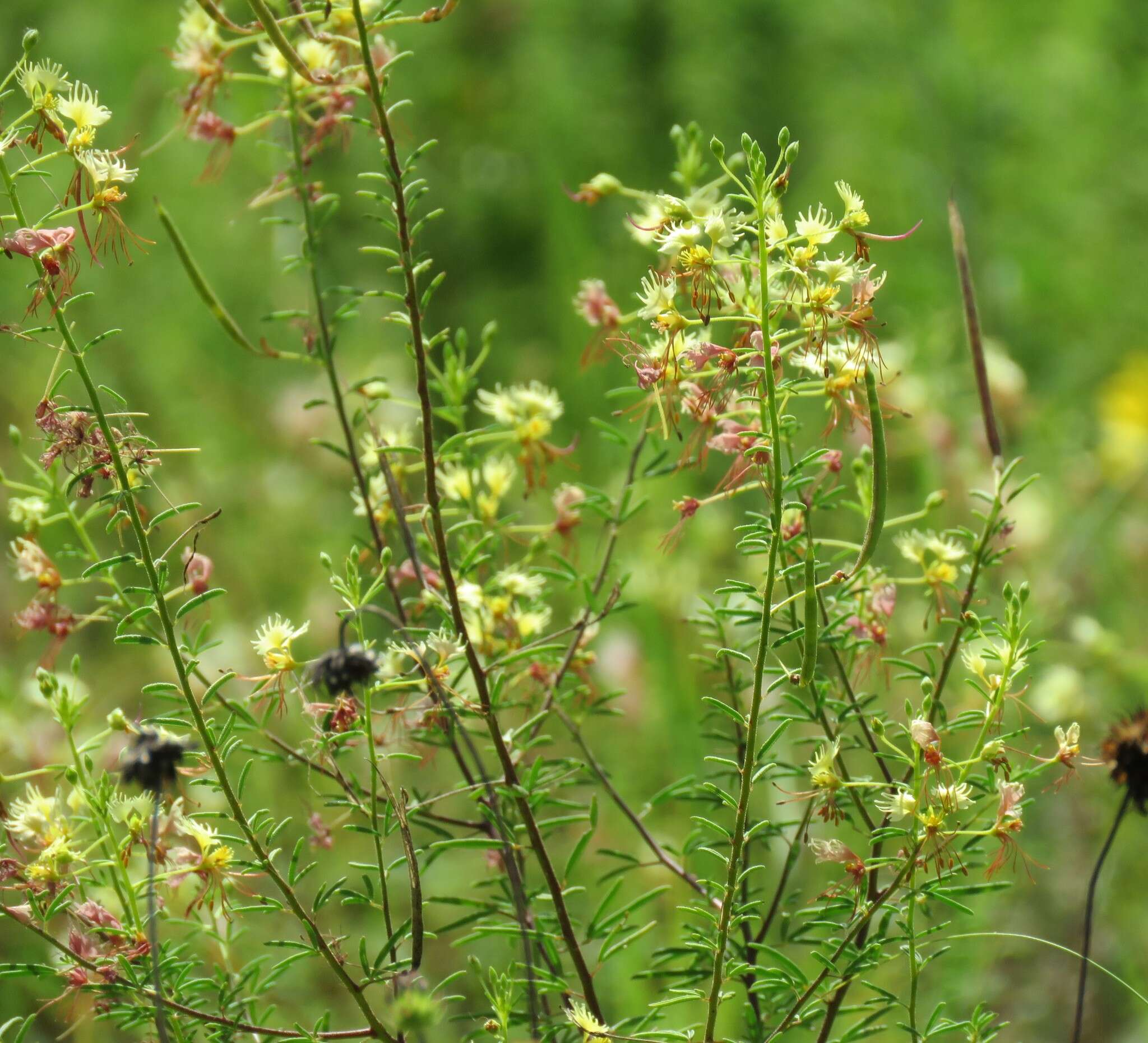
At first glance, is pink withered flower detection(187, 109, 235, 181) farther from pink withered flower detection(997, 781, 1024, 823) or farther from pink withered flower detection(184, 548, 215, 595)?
pink withered flower detection(997, 781, 1024, 823)

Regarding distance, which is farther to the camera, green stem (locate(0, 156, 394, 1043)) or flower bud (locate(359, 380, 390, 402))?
flower bud (locate(359, 380, 390, 402))

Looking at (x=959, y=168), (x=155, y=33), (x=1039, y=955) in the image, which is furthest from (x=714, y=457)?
(x=155, y=33)

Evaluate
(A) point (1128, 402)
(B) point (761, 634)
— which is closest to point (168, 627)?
(B) point (761, 634)

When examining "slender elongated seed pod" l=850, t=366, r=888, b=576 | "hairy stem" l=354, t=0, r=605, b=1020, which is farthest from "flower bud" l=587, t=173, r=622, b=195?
"slender elongated seed pod" l=850, t=366, r=888, b=576

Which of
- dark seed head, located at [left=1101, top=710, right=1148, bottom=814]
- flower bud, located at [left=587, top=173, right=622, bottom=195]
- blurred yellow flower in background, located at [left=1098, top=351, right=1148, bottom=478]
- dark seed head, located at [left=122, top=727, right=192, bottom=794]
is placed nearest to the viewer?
dark seed head, located at [left=122, top=727, right=192, bottom=794]

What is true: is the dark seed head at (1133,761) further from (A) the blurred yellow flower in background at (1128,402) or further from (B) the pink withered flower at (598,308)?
(A) the blurred yellow flower in background at (1128,402)

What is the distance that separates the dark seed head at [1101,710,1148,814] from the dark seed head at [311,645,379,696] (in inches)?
13.9

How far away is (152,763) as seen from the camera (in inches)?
16.1

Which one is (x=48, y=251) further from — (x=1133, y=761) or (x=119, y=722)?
(x=1133, y=761)

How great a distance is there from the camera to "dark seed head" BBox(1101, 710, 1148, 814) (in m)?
0.55

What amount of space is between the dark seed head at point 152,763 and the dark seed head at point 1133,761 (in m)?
0.42

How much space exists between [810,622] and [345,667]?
0.19 metres

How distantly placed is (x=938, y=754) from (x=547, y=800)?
213mm

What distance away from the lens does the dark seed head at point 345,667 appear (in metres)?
0.46
